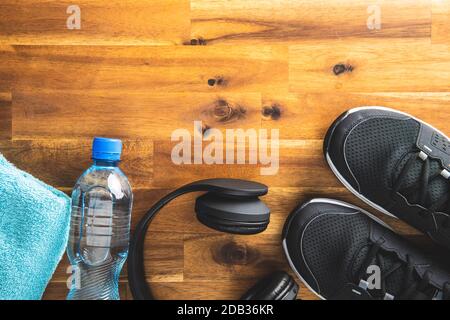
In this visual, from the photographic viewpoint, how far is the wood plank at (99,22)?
3.26ft

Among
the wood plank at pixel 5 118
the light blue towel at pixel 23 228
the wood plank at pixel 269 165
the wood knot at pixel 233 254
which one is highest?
the wood plank at pixel 5 118

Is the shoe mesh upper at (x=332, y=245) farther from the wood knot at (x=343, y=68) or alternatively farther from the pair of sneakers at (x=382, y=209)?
the wood knot at (x=343, y=68)

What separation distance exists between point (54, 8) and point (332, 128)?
2.26 ft

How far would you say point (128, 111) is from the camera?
39.6 inches

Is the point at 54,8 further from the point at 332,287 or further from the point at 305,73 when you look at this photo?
the point at 332,287

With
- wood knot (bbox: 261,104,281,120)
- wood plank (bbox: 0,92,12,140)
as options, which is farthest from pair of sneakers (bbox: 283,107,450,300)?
wood plank (bbox: 0,92,12,140)

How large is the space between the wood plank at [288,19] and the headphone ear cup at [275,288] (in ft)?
1.76

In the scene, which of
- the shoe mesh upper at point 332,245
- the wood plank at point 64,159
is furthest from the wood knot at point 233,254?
the wood plank at point 64,159

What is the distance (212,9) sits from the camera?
1.00 metres

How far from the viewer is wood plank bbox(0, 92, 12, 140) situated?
101 centimetres

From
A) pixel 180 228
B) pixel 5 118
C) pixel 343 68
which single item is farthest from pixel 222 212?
pixel 5 118

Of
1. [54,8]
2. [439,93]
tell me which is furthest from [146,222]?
[439,93]

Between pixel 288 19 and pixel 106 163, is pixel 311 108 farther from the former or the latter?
pixel 106 163

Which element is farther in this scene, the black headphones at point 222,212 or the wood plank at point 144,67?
the wood plank at point 144,67
